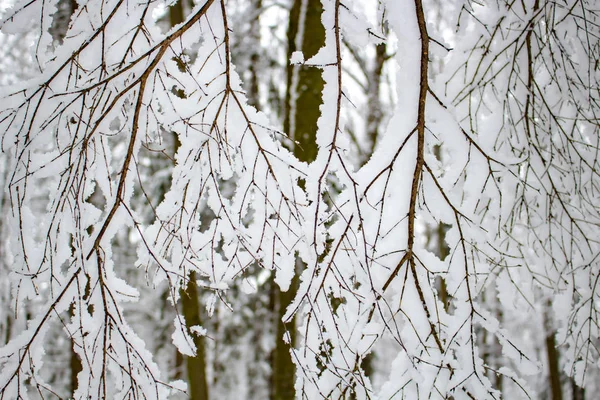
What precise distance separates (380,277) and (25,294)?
4.45 ft

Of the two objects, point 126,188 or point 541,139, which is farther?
point 541,139

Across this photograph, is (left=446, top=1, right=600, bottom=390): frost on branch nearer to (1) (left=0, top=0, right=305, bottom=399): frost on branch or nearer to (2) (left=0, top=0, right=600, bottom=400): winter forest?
(2) (left=0, top=0, right=600, bottom=400): winter forest

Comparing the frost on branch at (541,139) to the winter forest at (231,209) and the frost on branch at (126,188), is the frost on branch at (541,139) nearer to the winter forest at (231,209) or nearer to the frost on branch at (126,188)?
the winter forest at (231,209)

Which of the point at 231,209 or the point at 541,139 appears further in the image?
the point at 541,139

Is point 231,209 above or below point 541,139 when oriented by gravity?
below

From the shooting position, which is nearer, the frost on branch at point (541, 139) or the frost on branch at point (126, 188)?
the frost on branch at point (126, 188)

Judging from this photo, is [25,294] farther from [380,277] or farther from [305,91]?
[305,91]

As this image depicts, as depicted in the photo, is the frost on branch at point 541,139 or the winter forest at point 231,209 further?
the frost on branch at point 541,139

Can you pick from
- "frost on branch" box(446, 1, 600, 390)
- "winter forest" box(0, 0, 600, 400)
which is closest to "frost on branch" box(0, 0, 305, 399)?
"winter forest" box(0, 0, 600, 400)

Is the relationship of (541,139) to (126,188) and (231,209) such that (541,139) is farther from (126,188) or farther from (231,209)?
(126,188)

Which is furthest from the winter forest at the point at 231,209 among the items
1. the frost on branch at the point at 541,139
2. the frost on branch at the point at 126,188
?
the frost on branch at the point at 541,139

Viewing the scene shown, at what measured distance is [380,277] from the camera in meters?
1.62

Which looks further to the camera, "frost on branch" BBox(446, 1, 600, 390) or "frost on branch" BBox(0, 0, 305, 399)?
"frost on branch" BBox(446, 1, 600, 390)

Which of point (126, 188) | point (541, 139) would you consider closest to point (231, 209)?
point (126, 188)
